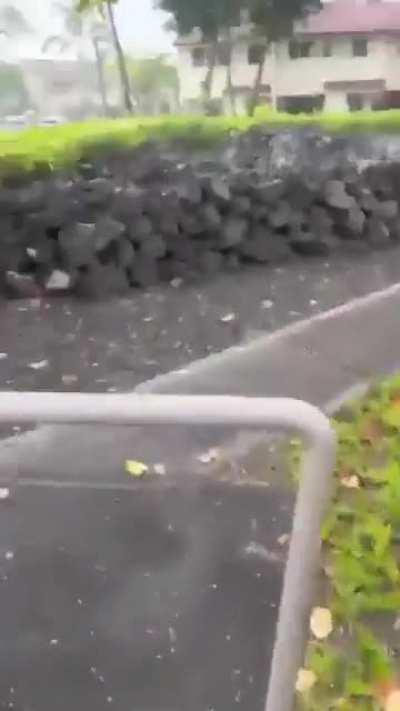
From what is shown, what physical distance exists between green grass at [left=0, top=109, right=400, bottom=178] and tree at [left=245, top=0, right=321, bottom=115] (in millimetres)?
204

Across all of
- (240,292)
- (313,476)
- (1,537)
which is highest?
(313,476)

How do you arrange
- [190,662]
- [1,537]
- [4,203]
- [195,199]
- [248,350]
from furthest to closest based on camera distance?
[195,199] → [4,203] → [248,350] → [1,537] → [190,662]

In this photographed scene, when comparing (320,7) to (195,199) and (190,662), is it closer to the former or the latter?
(195,199)

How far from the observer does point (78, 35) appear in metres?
1.86

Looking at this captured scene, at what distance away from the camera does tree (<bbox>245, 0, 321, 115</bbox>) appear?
185 cm

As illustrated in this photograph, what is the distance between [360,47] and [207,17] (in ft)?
0.98

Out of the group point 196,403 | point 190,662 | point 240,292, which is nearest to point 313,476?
point 196,403

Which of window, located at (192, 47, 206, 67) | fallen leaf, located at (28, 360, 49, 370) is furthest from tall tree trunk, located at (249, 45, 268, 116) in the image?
fallen leaf, located at (28, 360, 49, 370)

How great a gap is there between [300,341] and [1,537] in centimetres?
84

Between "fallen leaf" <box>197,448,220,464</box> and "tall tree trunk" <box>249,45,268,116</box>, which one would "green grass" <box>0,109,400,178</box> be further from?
"fallen leaf" <box>197,448,220,464</box>

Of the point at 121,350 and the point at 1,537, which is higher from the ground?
the point at 1,537

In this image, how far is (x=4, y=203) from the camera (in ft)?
6.86

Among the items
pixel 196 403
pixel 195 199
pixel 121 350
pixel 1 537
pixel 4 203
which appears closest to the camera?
pixel 196 403

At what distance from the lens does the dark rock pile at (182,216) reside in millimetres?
2189
